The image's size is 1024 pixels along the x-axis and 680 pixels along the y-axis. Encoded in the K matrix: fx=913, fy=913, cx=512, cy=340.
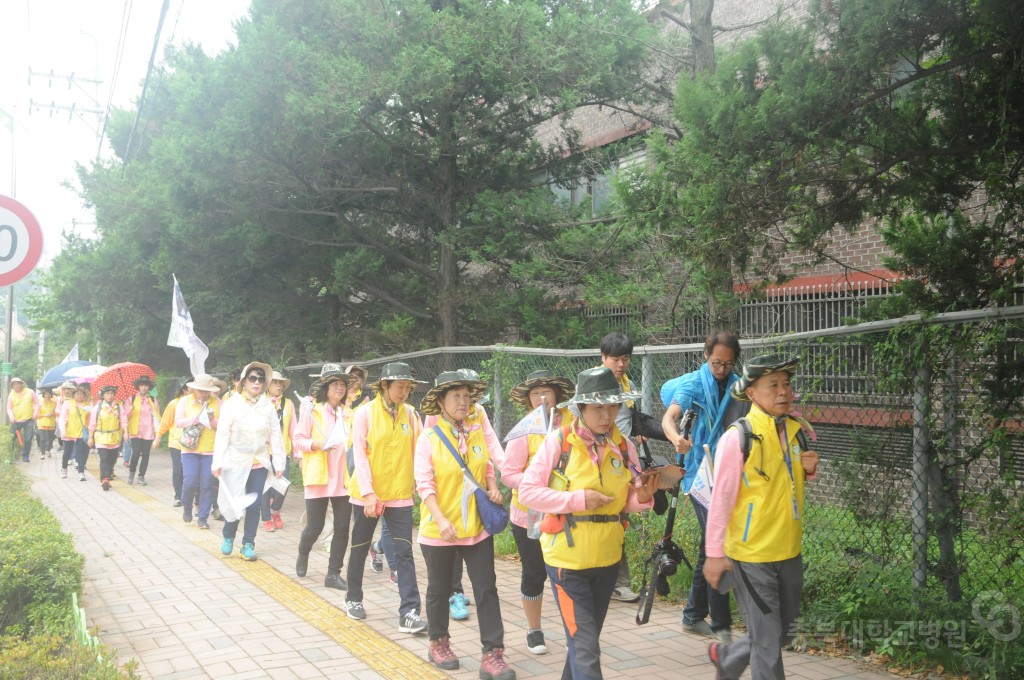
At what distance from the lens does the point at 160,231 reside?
59.2 ft

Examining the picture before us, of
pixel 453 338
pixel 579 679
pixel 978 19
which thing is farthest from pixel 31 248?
pixel 453 338

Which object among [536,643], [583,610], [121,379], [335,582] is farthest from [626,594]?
[121,379]

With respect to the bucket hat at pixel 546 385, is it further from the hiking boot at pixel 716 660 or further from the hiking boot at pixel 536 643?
the hiking boot at pixel 716 660

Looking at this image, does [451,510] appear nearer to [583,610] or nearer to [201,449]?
[583,610]

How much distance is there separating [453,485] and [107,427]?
12.1 metres

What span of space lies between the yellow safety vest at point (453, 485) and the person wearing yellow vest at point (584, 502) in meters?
1.10

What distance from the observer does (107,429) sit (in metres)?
15.9

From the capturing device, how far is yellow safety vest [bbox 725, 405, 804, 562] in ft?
14.2

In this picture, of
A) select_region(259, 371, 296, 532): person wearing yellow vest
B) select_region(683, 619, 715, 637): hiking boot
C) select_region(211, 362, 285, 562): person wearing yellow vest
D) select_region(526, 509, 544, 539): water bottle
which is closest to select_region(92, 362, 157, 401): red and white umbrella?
select_region(259, 371, 296, 532): person wearing yellow vest

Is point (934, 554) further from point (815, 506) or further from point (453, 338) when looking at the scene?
point (453, 338)

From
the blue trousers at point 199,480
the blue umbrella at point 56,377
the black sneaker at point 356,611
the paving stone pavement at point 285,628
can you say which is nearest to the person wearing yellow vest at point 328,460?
the paving stone pavement at point 285,628

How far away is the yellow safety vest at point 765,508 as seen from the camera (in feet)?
14.2

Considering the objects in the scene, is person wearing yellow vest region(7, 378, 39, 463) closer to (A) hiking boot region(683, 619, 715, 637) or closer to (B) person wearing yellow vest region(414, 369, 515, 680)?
(B) person wearing yellow vest region(414, 369, 515, 680)

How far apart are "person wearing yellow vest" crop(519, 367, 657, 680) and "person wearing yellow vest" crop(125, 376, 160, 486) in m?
13.7
